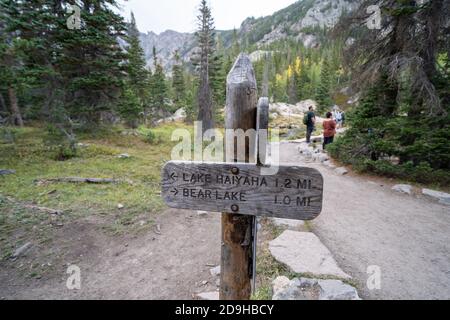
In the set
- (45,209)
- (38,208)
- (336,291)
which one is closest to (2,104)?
(38,208)

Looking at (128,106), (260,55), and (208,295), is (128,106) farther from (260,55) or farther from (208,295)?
(260,55)

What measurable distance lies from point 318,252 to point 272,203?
248 cm

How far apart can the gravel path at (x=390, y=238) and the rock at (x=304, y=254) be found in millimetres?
210

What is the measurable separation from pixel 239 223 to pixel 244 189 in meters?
0.35

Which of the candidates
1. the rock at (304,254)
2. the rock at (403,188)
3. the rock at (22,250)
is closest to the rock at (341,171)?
the rock at (403,188)

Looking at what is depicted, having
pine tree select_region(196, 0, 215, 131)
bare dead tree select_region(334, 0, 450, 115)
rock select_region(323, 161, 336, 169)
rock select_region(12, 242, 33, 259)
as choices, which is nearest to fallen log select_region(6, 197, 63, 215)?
rock select_region(12, 242, 33, 259)

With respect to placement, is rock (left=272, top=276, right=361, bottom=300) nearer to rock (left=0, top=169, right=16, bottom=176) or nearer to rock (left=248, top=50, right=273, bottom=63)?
rock (left=0, top=169, right=16, bottom=176)

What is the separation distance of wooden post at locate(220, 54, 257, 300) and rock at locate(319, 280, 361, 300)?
1.05 metres

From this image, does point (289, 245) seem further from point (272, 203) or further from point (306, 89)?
point (306, 89)

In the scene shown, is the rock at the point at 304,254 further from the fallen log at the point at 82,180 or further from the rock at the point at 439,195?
the fallen log at the point at 82,180

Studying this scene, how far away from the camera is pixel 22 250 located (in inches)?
154

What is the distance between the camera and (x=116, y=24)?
1238 centimetres

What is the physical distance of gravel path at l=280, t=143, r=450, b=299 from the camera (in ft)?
9.23

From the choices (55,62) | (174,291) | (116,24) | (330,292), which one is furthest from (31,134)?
(330,292)
